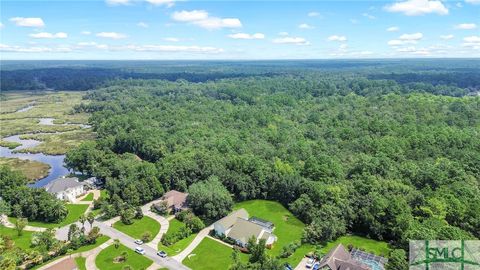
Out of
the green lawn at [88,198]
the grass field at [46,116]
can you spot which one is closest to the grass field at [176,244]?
the green lawn at [88,198]

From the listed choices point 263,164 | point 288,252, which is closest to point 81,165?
point 263,164

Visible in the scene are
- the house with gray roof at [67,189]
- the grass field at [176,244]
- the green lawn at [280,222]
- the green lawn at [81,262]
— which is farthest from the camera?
the house with gray roof at [67,189]

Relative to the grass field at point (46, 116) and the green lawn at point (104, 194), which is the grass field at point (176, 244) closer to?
the green lawn at point (104, 194)

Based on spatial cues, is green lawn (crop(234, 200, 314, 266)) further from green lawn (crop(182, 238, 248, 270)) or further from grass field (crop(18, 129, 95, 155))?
grass field (crop(18, 129, 95, 155))

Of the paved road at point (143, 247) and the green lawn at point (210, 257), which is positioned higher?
the paved road at point (143, 247)

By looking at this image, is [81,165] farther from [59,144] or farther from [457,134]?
[457,134]

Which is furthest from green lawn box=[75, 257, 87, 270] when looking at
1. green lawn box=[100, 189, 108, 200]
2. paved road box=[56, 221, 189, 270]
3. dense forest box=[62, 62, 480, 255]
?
green lawn box=[100, 189, 108, 200]
